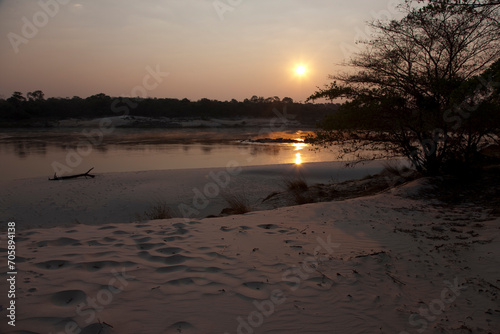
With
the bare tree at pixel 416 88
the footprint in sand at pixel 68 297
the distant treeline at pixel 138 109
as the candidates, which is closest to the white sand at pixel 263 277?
the footprint in sand at pixel 68 297

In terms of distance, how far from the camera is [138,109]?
66500mm

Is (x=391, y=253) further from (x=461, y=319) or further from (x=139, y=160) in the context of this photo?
(x=139, y=160)

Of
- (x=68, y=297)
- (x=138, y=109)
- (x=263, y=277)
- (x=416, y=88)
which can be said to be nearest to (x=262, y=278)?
(x=263, y=277)

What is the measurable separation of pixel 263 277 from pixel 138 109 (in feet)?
222

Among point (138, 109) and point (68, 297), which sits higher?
point (138, 109)

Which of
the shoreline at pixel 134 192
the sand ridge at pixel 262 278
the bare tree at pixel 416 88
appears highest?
the bare tree at pixel 416 88

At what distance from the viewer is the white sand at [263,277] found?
285cm

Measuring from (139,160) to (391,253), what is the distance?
17783 millimetres

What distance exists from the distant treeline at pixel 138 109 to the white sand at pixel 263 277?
2122 inches

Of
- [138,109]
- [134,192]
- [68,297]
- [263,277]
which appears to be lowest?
[134,192]

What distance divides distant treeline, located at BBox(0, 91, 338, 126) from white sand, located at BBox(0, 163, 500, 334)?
53.9 m

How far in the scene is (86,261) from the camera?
12.3 ft

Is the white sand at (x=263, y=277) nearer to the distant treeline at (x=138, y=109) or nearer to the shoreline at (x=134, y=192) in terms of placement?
→ the shoreline at (x=134, y=192)

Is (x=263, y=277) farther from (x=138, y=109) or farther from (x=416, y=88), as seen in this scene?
(x=138, y=109)
